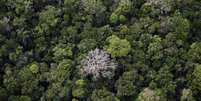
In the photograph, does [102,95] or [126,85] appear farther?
[126,85]

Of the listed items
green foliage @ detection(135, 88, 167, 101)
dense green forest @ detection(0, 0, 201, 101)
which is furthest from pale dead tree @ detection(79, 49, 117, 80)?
green foliage @ detection(135, 88, 167, 101)

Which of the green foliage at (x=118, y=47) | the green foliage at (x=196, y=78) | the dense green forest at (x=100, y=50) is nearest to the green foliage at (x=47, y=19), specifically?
the dense green forest at (x=100, y=50)

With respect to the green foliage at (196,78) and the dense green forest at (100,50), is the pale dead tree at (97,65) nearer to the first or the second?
the dense green forest at (100,50)

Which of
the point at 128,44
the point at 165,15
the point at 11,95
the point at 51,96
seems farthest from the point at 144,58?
the point at 11,95

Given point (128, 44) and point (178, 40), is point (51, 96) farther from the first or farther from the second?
point (178, 40)

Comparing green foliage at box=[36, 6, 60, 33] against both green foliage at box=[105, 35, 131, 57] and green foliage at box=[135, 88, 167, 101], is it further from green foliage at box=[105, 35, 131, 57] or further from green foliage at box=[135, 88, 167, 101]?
green foliage at box=[135, 88, 167, 101]

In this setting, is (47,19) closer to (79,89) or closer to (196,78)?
(79,89)

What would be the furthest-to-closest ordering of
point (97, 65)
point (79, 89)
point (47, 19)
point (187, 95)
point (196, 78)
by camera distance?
point (47, 19)
point (97, 65)
point (196, 78)
point (79, 89)
point (187, 95)

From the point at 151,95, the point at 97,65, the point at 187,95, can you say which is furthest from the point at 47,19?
the point at 187,95

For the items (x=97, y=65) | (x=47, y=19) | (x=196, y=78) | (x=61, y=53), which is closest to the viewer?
(x=196, y=78)
